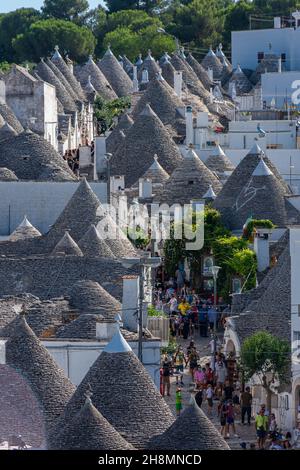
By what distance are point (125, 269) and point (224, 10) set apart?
87.8m

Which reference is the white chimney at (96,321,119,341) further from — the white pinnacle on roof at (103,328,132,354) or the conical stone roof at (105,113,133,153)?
the conical stone roof at (105,113,133,153)

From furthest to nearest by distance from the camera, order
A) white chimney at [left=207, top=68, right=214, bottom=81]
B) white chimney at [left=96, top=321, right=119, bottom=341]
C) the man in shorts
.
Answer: white chimney at [left=207, top=68, right=214, bottom=81] < white chimney at [left=96, top=321, right=119, bottom=341] < the man in shorts

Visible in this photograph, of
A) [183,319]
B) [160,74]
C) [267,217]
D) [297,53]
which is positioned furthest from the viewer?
[297,53]

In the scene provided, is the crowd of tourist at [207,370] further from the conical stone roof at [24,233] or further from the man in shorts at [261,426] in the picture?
the conical stone roof at [24,233]

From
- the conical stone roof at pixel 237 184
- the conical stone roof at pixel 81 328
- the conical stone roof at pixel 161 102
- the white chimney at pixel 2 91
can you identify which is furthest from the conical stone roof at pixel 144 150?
the conical stone roof at pixel 81 328

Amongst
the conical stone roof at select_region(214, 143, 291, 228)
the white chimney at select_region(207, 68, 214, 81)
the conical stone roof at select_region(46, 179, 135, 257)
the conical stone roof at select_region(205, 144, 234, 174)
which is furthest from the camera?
the white chimney at select_region(207, 68, 214, 81)

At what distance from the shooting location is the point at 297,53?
108 meters

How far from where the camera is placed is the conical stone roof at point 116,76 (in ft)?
333

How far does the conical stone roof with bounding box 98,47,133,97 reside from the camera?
101375 mm

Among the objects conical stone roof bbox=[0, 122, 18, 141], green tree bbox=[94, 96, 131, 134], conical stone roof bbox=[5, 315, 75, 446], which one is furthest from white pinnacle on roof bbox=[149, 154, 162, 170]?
conical stone roof bbox=[5, 315, 75, 446]

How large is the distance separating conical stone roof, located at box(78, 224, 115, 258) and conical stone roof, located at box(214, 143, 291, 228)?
274 inches

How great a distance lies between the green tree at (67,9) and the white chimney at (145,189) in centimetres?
7885
